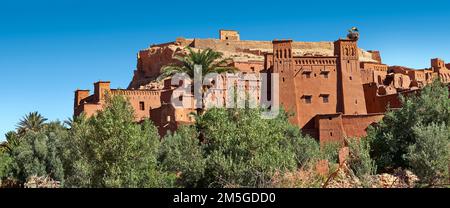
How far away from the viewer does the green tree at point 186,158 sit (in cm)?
1902

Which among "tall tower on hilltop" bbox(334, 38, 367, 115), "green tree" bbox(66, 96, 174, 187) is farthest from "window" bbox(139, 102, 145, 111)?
"green tree" bbox(66, 96, 174, 187)

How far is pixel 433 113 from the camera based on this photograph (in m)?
24.1

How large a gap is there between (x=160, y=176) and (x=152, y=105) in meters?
26.6

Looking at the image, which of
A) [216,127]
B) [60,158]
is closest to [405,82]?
[60,158]

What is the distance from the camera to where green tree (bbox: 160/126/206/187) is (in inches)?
749

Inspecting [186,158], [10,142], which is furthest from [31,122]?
[186,158]

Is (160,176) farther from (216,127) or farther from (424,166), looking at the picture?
(424,166)

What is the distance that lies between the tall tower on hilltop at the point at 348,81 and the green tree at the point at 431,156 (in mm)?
19066

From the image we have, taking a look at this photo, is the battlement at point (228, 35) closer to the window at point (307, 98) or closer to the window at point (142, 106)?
the window at point (142, 106)

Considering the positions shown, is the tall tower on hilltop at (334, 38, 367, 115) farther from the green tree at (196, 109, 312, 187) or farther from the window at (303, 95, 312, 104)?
the green tree at (196, 109, 312, 187)

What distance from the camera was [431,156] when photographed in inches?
745

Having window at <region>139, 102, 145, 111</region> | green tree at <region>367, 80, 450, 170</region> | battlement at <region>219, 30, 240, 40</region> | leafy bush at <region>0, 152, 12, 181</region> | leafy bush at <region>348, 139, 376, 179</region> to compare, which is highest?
battlement at <region>219, 30, 240, 40</region>

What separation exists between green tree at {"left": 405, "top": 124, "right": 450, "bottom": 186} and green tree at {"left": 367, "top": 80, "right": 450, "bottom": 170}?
7.90ft

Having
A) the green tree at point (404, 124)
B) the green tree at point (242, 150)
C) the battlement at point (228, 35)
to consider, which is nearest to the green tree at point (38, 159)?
the green tree at point (242, 150)
